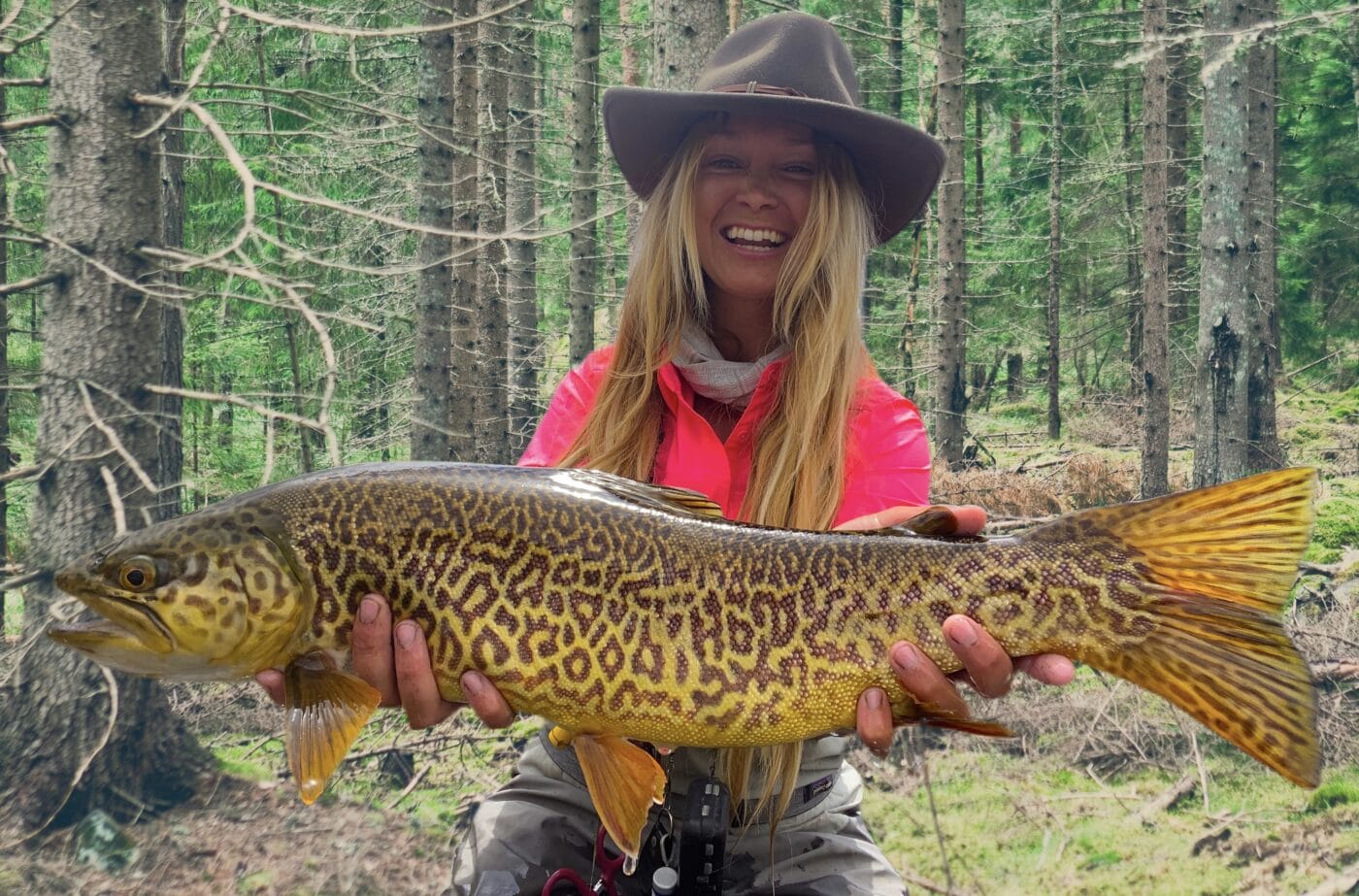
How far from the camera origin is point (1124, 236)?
18.2 metres

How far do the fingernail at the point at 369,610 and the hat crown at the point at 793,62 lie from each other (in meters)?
2.11

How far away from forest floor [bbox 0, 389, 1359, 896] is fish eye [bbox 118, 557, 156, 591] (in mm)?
5817

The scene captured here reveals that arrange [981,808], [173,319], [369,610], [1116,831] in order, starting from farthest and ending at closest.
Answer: [173,319], [981,808], [1116,831], [369,610]

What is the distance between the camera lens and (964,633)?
2.31 m

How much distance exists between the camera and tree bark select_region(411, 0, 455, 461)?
1005 centimetres

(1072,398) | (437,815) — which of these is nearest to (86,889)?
(437,815)

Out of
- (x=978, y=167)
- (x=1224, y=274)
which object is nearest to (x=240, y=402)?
(x=1224, y=274)

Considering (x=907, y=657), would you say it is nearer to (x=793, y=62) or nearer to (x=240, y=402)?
(x=793, y=62)

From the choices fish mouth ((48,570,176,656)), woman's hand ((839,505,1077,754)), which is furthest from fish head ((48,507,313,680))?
woman's hand ((839,505,1077,754))

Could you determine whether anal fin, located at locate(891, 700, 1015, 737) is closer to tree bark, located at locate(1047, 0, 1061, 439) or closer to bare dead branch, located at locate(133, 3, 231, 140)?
bare dead branch, located at locate(133, 3, 231, 140)

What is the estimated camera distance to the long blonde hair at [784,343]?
3260 millimetres

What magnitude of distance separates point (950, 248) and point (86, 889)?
465 inches

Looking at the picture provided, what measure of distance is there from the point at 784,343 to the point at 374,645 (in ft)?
5.73

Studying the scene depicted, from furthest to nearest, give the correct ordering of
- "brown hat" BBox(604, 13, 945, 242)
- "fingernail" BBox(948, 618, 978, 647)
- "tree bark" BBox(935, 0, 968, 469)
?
"tree bark" BBox(935, 0, 968, 469)
"brown hat" BBox(604, 13, 945, 242)
"fingernail" BBox(948, 618, 978, 647)
